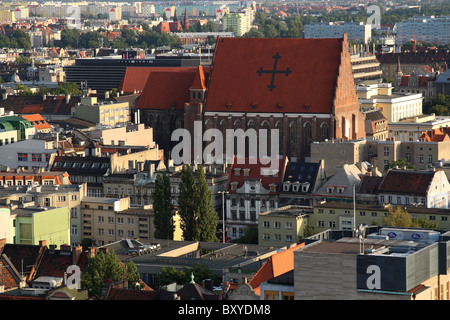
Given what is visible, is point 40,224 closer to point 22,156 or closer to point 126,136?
point 22,156

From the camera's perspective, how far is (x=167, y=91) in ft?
427

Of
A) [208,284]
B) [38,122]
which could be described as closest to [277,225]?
[208,284]

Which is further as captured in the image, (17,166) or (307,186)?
(17,166)

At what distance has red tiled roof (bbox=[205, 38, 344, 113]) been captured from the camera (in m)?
119

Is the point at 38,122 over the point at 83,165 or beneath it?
over

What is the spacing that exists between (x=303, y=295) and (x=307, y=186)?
43653 millimetres

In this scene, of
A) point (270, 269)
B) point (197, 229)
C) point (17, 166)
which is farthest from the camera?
point (17, 166)

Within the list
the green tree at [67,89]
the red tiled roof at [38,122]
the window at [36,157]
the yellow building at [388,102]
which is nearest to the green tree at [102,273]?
the window at [36,157]

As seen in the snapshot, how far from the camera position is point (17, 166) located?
11075 centimetres

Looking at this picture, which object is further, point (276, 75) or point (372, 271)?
point (276, 75)

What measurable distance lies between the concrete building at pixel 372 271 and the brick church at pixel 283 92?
6412cm

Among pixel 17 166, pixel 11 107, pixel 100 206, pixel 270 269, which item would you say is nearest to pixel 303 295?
pixel 270 269

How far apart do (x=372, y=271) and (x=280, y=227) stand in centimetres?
3599
